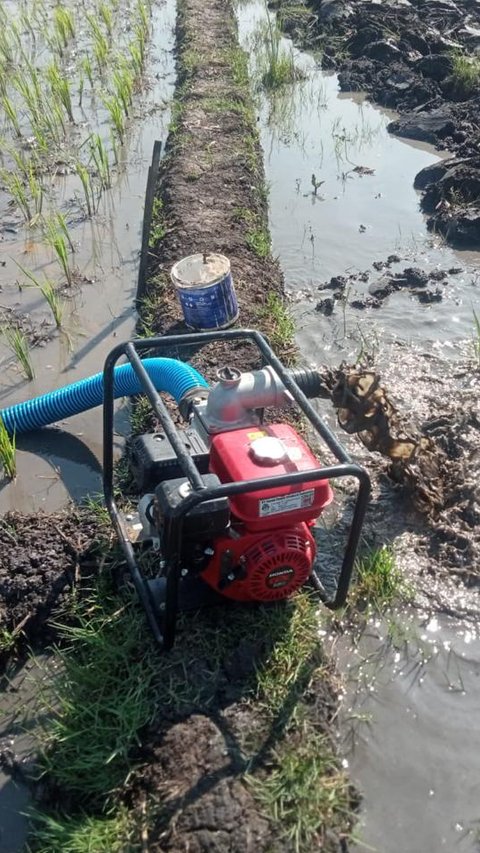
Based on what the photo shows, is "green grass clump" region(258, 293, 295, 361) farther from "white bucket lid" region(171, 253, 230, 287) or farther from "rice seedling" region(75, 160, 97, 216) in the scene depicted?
"rice seedling" region(75, 160, 97, 216)

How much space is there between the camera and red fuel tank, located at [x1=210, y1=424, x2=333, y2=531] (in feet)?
8.07

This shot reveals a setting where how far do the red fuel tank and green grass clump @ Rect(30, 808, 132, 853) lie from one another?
3.30 feet

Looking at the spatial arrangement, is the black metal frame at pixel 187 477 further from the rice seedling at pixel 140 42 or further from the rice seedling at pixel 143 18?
the rice seedling at pixel 143 18

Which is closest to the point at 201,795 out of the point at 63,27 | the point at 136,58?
the point at 136,58

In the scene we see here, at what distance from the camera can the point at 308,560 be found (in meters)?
2.63

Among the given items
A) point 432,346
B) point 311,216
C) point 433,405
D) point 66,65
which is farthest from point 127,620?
point 66,65

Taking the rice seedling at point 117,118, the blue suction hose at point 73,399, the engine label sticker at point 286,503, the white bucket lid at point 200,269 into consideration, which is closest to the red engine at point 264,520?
the engine label sticker at point 286,503

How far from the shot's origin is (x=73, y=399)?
3.93m

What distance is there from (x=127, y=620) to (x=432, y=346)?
282 centimetres

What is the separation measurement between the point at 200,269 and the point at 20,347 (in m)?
1.17

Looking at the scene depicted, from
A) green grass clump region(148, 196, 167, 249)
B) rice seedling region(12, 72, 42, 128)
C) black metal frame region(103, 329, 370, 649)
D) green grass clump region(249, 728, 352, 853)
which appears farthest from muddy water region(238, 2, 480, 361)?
green grass clump region(249, 728, 352, 853)

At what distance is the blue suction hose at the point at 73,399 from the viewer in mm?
3664

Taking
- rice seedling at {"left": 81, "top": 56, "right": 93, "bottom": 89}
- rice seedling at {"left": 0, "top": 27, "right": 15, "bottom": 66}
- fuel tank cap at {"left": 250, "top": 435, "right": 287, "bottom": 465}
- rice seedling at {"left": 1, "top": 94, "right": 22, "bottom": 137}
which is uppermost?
rice seedling at {"left": 0, "top": 27, "right": 15, "bottom": 66}

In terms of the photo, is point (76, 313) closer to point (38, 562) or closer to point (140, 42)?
point (38, 562)
